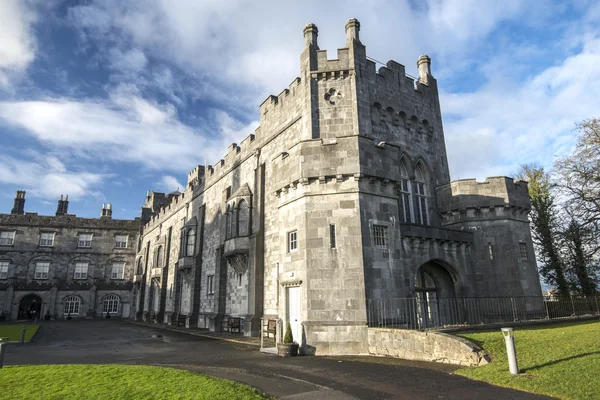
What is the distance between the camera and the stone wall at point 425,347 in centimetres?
912

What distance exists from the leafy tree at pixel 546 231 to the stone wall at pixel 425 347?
19.4m

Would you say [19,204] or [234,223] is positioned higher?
[19,204]

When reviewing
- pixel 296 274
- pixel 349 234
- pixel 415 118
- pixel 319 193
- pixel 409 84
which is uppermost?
pixel 409 84

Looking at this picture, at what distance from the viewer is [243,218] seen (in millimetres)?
21766

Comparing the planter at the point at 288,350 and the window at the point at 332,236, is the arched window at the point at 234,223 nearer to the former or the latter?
the window at the point at 332,236

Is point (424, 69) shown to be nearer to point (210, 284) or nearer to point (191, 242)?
point (210, 284)

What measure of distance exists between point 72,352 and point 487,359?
14.2m

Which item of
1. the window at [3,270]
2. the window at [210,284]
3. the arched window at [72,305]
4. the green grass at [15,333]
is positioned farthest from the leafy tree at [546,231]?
the window at [3,270]

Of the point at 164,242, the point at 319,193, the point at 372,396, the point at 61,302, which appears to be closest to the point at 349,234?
the point at 319,193

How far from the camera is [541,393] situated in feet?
21.5

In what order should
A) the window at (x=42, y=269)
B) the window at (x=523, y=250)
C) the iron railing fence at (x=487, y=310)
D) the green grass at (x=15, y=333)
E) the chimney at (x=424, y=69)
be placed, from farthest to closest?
1. the window at (x=42, y=269)
2. the chimney at (x=424, y=69)
3. the green grass at (x=15, y=333)
4. the window at (x=523, y=250)
5. the iron railing fence at (x=487, y=310)

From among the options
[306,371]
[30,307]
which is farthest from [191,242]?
[30,307]

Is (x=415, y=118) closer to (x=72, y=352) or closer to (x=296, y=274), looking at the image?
(x=296, y=274)

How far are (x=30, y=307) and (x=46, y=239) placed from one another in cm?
796
